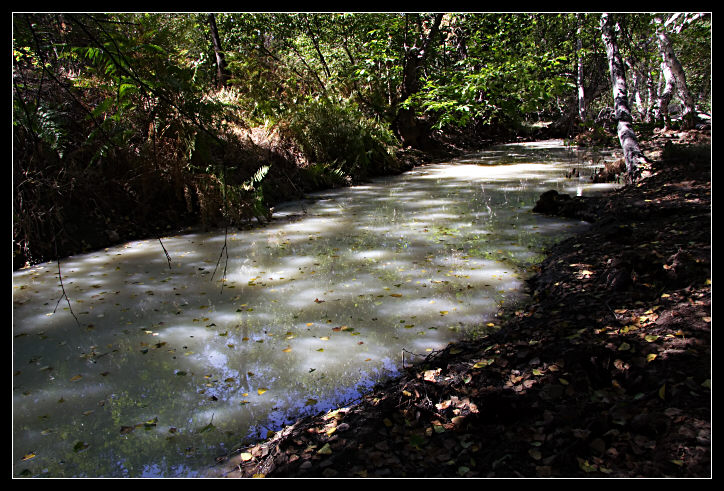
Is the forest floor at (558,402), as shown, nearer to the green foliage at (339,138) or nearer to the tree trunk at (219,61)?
the green foliage at (339,138)

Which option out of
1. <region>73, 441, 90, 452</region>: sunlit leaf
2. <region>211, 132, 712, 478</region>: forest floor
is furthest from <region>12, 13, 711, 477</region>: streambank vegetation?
<region>73, 441, 90, 452</region>: sunlit leaf

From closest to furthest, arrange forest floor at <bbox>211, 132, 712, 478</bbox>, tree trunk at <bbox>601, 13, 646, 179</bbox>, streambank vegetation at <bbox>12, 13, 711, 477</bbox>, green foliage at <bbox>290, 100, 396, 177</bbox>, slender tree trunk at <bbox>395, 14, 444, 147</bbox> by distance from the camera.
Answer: forest floor at <bbox>211, 132, 712, 478</bbox>, streambank vegetation at <bbox>12, 13, 711, 477</bbox>, tree trunk at <bbox>601, 13, 646, 179</bbox>, green foliage at <bbox>290, 100, 396, 177</bbox>, slender tree trunk at <bbox>395, 14, 444, 147</bbox>

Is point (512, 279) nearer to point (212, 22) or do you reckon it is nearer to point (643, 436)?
point (643, 436)

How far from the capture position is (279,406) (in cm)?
280

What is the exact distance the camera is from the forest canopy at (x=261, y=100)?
5941 mm

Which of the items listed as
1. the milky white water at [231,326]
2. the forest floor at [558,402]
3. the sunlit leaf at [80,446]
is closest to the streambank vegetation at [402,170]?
the forest floor at [558,402]

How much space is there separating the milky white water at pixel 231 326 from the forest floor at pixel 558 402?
0.29 meters

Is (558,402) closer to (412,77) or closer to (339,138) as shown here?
(339,138)

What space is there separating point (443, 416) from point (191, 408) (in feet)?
4.72

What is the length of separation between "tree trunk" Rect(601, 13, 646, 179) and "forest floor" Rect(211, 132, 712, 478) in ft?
15.6

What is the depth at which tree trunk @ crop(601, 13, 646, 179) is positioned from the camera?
26.2 ft

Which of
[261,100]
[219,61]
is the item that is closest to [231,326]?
[261,100]

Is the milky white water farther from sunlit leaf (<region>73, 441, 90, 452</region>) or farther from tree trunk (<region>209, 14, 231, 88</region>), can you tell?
tree trunk (<region>209, 14, 231, 88</region>)

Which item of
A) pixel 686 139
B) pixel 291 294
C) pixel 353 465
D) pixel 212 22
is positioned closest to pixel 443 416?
pixel 353 465
